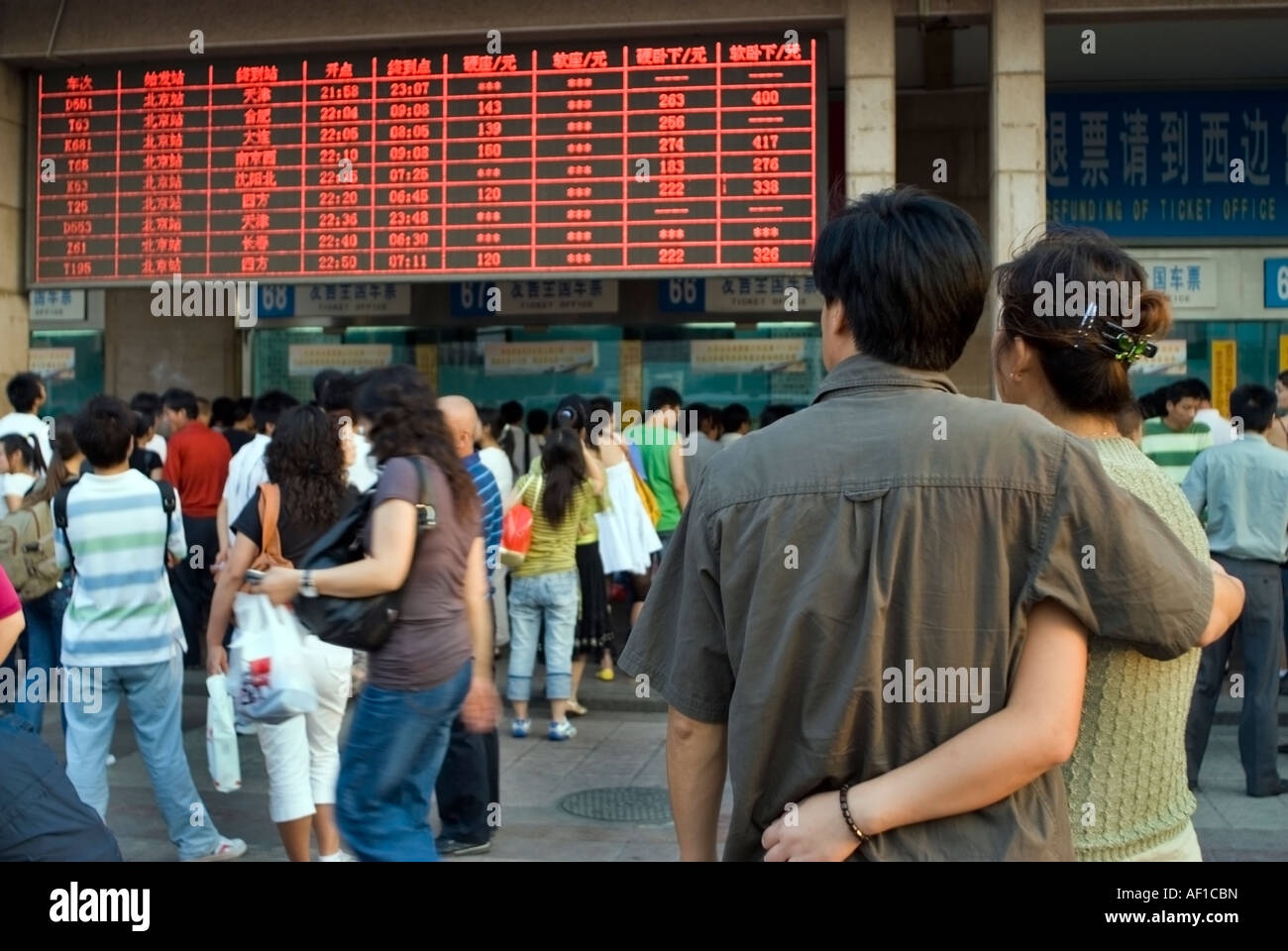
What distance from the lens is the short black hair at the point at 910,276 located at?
5.71 feet

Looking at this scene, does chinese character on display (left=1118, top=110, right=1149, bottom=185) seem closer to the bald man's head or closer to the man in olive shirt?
the bald man's head

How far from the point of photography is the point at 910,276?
1736 millimetres

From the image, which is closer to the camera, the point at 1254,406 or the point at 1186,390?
the point at 1254,406

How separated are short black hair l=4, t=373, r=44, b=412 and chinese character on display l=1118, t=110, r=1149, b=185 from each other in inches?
314

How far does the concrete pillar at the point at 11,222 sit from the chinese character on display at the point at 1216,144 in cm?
856

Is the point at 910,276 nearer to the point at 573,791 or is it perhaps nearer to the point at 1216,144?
the point at 573,791

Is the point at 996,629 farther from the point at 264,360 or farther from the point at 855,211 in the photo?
the point at 264,360

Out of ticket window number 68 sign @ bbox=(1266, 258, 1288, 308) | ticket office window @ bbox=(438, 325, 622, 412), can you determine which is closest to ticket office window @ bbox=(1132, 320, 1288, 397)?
ticket window number 68 sign @ bbox=(1266, 258, 1288, 308)

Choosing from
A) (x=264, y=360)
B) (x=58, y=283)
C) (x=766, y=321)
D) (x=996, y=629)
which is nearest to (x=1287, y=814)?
(x=996, y=629)

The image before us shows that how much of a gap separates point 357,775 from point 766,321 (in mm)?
7895

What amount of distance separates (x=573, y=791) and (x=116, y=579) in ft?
8.09

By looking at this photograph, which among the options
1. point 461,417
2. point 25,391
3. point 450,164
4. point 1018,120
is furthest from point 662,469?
point 25,391

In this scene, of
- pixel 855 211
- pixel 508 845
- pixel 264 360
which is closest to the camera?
pixel 855 211

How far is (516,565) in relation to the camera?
279 inches
